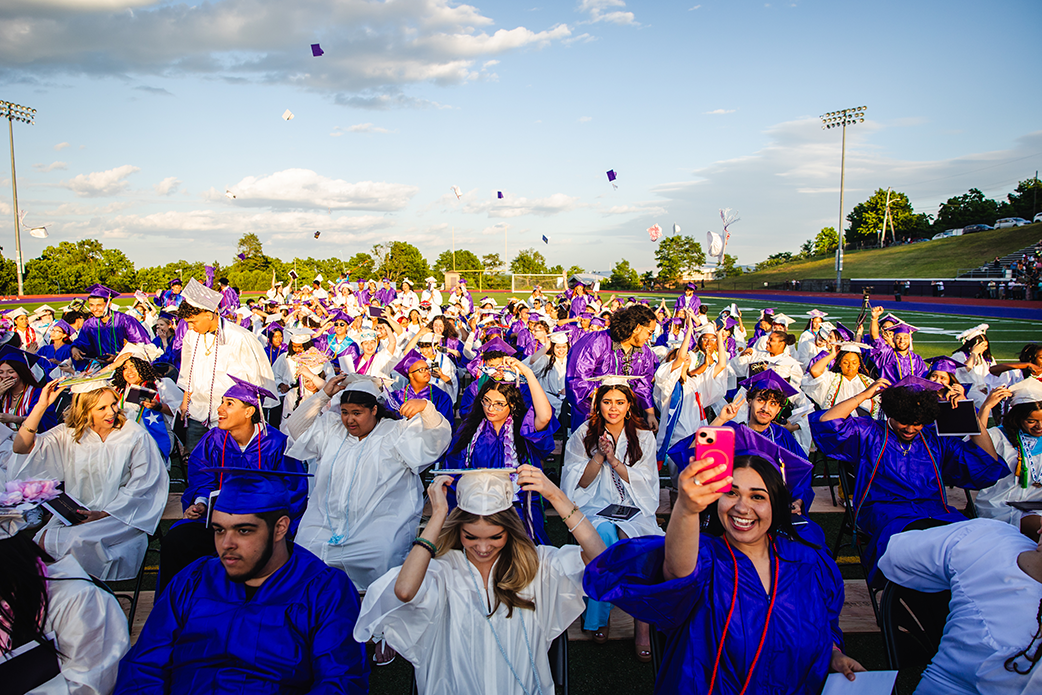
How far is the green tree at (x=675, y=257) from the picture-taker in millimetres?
59844

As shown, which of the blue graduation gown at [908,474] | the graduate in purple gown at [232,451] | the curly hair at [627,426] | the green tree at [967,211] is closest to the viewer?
the graduate in purple gown at [232,451]

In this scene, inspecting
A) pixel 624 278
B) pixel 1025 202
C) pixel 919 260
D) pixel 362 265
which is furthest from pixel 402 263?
pixel 1025 202

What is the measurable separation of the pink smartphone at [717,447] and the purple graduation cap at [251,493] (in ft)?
5.53

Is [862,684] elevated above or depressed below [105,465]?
below

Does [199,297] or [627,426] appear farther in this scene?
[199,297]

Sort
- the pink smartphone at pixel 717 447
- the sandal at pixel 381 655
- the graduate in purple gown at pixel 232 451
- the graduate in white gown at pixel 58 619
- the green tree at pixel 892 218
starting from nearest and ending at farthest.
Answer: the pink smartphone at pixel 717 447 < the graduate in white gown at pixel 58 619 < the sandal at pixel 381 655 < the graduate in purple gown at pixel 232 451 < the green tree at pixel 892 218

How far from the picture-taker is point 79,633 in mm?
1878

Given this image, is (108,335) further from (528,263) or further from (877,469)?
(528,263)

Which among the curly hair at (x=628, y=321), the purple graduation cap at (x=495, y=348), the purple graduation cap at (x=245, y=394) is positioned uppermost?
the curly hair at (x=628, y=321)

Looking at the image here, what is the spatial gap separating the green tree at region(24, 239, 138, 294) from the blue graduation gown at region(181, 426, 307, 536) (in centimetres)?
4133

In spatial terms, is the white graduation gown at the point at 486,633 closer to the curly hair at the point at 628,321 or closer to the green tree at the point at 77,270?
the curly hair at the point at 628,321

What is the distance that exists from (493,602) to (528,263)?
6426cm

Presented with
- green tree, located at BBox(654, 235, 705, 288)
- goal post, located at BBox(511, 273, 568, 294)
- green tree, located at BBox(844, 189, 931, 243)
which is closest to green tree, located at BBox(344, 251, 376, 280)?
goal post, located at BBox(511, 273, 568, 294)

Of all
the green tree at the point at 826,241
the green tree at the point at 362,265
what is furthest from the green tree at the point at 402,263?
the green tree at the point at 826,241
